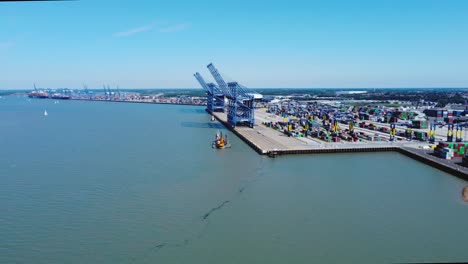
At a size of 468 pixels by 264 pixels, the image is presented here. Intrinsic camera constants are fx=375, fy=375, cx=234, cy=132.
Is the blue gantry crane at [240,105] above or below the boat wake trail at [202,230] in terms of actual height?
above

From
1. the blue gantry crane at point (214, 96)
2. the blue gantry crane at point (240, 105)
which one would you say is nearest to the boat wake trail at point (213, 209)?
the blue gantry crane at point (240, 105)

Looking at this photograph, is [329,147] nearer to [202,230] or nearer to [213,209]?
[213,209]

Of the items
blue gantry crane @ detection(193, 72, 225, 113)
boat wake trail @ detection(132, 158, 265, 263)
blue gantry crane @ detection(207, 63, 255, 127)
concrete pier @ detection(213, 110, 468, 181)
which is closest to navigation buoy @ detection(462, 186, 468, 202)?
concrete pier @ detection(213, 110, 468, 181)

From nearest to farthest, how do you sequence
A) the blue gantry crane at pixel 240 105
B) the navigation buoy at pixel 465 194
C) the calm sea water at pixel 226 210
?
the calm sea water at pixel 226 210, the navigation buoy at pixel 465 194, the blue gantry crane at pixel 240 105

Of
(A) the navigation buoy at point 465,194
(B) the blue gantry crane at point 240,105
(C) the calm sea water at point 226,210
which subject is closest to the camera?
(C) the calm sea water at point 226,210

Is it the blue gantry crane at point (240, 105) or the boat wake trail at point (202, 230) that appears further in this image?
the blue gantry crane at point (240, 105)

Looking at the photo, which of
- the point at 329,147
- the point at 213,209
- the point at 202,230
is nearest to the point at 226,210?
the point at 213,209

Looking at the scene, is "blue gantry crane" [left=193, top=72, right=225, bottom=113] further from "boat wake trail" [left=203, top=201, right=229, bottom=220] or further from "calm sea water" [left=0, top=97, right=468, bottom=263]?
"boat wake trail" [left=203, top=201, right=229, bottom=220]

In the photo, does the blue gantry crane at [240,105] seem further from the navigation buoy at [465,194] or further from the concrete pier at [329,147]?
the navigation buoy at [465,194]

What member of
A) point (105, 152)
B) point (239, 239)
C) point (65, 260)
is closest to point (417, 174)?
point (239, 239)
